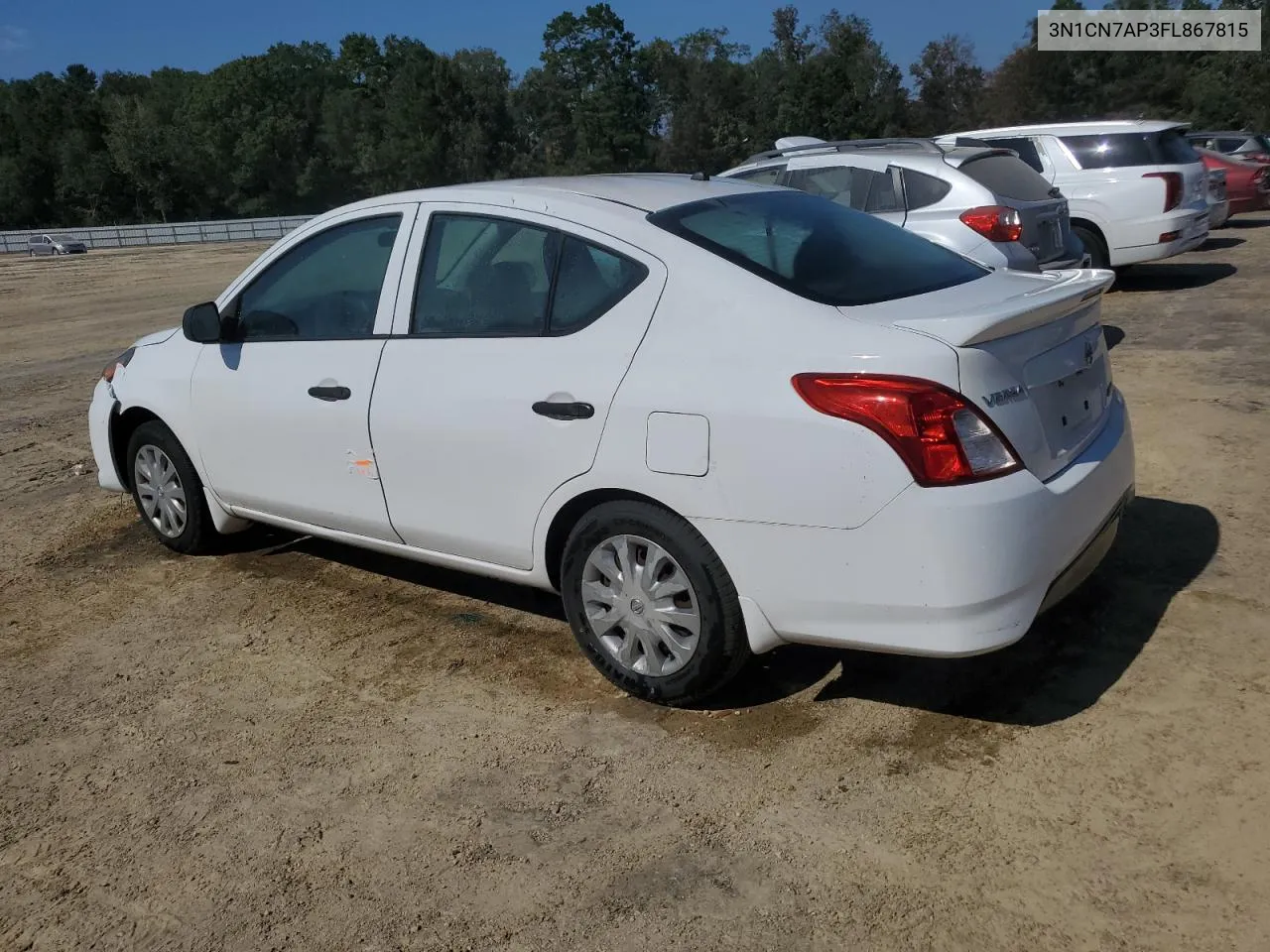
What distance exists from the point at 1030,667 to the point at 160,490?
13.4 feet

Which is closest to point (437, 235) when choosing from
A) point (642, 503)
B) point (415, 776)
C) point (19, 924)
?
point (642, 503)

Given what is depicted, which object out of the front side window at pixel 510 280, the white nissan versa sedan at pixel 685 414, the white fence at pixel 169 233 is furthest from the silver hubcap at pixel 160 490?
the white fence at pixel 169 233

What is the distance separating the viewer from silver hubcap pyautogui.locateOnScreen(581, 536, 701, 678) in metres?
3.63

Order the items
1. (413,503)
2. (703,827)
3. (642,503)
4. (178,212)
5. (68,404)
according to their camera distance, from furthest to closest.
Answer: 1. (178,212)
2. (68,404)
3. (413,503)
4. (642,503)
5. (703,827)

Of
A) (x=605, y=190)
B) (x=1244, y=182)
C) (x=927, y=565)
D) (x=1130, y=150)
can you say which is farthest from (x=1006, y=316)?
(x=1244, y=182)

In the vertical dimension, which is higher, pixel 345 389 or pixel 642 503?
pixel 345 389

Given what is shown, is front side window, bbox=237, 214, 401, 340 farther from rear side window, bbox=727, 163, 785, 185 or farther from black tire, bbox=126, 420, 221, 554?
rear side window, bbox=727, 163, 785, 185

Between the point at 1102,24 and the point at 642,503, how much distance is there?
2444 inches

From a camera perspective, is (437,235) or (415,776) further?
(437,235)

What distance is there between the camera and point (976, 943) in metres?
2.60

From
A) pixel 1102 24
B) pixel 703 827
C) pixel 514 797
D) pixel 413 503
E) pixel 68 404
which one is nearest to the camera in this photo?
pixel 703 827

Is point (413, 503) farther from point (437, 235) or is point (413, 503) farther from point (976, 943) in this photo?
point (976, 943)

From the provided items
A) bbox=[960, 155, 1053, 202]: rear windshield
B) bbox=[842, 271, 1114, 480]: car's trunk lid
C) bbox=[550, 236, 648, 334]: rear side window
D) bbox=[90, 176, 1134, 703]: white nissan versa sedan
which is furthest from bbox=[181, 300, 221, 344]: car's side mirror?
bbox=[960, 155, 1053, 202]: rear windshield

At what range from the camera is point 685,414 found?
11.3ft
